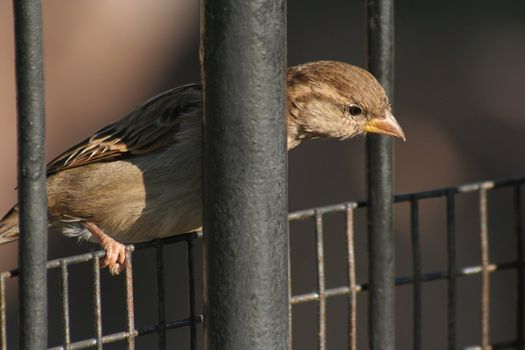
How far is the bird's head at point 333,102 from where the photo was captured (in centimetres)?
288

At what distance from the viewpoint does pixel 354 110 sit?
3045mm

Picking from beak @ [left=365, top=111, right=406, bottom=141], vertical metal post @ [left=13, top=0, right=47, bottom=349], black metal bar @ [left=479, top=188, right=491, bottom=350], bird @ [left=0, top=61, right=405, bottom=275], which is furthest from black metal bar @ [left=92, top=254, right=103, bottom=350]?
black metal bar @ [left=479, top=188, right=491, bottom=350]

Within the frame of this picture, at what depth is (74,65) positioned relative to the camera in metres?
5.95

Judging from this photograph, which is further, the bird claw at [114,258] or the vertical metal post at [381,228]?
the bird claw at [114,258]

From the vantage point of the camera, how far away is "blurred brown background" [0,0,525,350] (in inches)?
224

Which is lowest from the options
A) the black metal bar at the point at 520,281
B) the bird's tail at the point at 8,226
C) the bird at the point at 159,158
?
the black metal bar at the point at 520,281

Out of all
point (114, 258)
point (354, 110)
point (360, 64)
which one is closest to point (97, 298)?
point (114, 258)

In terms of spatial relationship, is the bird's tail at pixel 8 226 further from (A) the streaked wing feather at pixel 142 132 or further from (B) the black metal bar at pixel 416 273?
(B) the black metal bar at pixel 416 273

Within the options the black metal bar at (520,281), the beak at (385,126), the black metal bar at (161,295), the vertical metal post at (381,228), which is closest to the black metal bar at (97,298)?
the black metal bar at (161,295)

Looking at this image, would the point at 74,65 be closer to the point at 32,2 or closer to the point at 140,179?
the point at 140,179

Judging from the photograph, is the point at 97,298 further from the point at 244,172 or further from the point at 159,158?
the point at 159,158

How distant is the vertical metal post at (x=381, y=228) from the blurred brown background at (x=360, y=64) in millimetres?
3266

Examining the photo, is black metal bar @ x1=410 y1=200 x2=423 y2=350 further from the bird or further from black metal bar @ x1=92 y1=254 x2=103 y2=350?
black metal bar @ x1=92 y1=254 x2=103 y2=350

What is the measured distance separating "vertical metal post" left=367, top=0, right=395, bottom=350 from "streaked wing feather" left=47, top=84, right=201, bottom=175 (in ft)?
2.67
